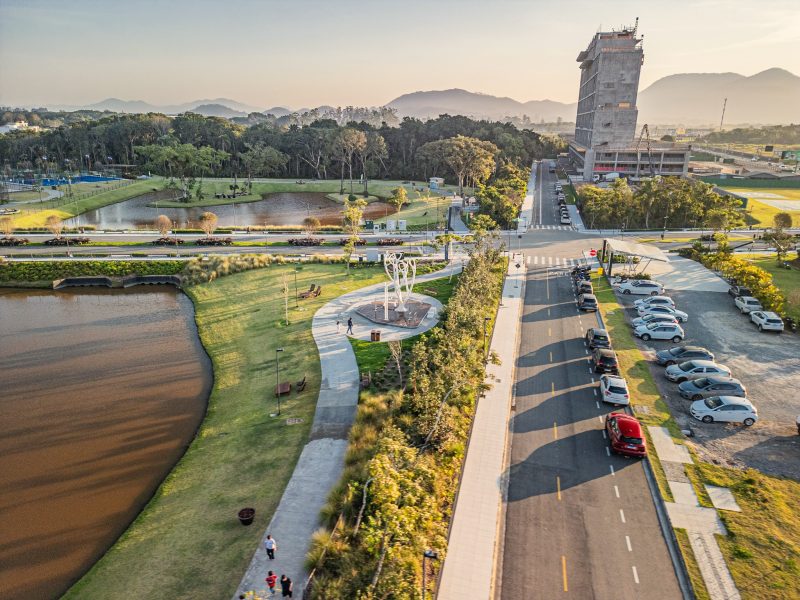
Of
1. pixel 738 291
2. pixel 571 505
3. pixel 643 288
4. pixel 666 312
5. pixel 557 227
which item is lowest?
pixel 571 505

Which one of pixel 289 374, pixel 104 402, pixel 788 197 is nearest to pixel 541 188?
pixel 788 197

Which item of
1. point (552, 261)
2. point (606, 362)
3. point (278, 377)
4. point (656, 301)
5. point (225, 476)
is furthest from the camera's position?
point (552, 261)

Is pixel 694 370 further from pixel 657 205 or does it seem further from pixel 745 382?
pixel 657 205

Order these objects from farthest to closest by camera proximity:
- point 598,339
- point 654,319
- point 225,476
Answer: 1. point 654,319
2. point 598,339
3. point 225,476

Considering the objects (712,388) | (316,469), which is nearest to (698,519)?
(712,388)

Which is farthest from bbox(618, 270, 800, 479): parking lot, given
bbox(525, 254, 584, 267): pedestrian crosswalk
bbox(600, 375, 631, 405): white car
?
bbox(525, 254, 584, 267): pedestrian crosswalk
